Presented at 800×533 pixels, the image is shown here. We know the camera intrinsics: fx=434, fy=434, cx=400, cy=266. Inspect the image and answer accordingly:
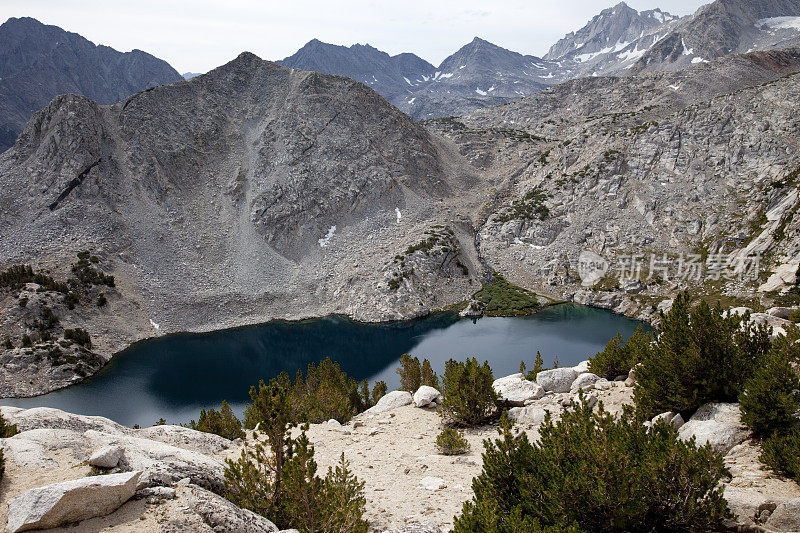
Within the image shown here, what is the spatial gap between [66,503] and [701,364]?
1849 centimetres

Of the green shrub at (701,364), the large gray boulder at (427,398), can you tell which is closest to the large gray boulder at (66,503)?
the green shrub at (701,364)

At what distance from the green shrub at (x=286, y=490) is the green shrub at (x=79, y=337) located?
5805 cm

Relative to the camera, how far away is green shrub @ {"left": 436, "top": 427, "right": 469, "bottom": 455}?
1769 cm

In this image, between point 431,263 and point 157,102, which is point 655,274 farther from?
point 157,102

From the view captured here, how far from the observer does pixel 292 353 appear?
61.5 meters

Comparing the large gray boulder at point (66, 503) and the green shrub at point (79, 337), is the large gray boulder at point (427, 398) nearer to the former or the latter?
the large gray boulder at point (66, 503)

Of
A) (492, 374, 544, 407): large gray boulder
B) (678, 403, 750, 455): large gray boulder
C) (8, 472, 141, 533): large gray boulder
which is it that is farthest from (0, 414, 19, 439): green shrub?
(678, 403, 750, 455): large gray boulder

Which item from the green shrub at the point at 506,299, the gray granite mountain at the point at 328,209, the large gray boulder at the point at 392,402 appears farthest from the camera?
the green shrub at the point at 506,299

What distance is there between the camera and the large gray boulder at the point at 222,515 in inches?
347

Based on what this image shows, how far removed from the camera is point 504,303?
72.4 metres

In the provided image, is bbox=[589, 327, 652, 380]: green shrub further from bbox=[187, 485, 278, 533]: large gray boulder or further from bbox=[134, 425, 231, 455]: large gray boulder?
bbox=[187, 485, 278, 533]: large gray boulder

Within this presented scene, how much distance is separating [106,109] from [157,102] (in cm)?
976

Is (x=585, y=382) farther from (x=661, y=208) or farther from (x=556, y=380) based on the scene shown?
(x=661, y=208)

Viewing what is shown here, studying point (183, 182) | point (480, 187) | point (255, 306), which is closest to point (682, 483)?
point (255, 306)
